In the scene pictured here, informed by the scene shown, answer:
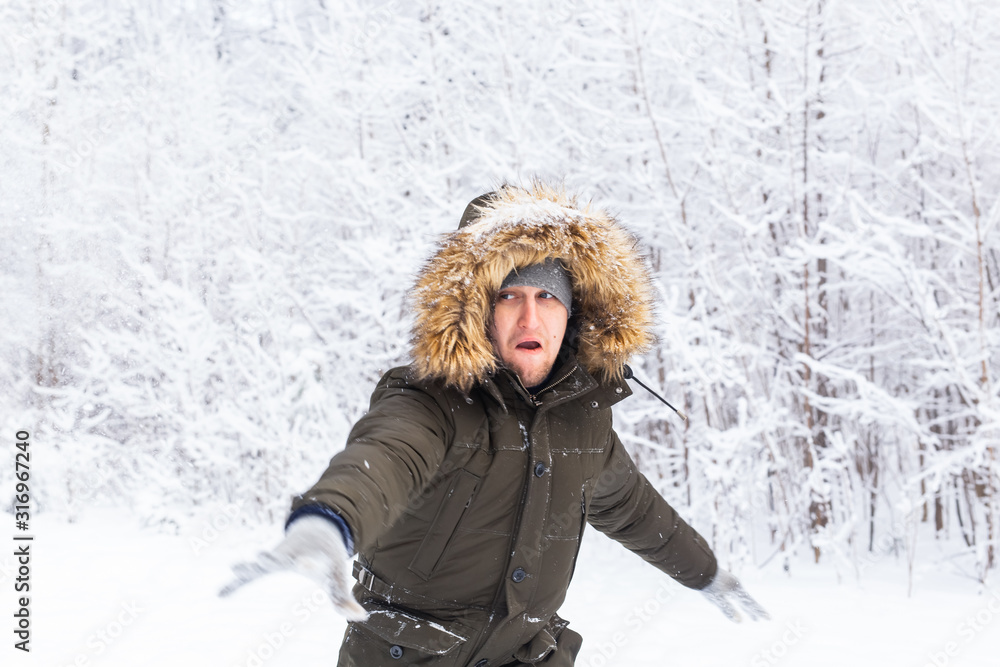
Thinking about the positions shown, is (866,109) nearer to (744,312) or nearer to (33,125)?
(744,312)

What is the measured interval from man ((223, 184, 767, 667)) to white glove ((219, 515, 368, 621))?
8.0 inches

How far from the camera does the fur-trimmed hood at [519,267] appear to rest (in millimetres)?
1899

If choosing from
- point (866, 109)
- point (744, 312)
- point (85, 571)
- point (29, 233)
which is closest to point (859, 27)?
point (866, 109)

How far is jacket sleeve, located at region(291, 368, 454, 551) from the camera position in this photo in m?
1.32

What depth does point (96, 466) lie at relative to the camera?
8273 millimetres

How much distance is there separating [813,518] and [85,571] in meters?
5.30

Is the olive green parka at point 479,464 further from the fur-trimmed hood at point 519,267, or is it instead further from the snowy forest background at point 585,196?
the snowy forest background at point 585,196

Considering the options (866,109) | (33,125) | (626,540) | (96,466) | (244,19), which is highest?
(244,19)

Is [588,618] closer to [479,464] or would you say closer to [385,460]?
[479,464]

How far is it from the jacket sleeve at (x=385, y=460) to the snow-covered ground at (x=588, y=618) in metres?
2.69

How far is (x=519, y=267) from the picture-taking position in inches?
83.7

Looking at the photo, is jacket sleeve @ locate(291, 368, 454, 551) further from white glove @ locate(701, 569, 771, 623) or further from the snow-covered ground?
the snow-covered ground

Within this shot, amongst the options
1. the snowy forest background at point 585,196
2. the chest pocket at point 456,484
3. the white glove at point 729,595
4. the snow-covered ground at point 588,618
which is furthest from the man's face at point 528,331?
the snowy forest background at point 585,196

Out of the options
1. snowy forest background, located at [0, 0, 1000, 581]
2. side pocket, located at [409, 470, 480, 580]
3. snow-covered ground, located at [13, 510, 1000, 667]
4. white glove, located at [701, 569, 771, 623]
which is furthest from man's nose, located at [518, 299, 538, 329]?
snowy forest background, located at [0, 0, 1000, 581]
